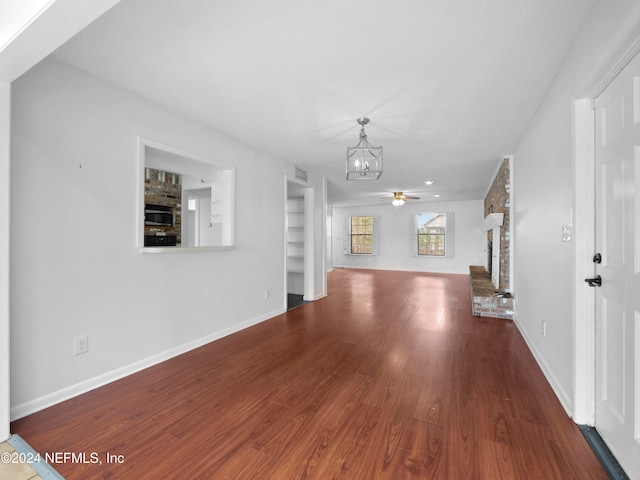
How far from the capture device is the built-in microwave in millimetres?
3348

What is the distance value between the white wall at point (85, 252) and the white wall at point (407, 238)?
26.3 ft

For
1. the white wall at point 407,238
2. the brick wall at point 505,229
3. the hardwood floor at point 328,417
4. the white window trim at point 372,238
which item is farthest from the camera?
the white window trim at point 372,238

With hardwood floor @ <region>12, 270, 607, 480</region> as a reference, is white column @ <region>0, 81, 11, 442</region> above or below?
above

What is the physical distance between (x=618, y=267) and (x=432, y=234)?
848 cm

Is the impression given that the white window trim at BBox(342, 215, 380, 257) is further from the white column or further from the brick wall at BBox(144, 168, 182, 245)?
the white column

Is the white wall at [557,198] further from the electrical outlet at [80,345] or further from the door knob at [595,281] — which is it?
the electrical outlet at [80,345]

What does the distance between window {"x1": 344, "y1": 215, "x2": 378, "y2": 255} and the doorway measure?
28.6 ft

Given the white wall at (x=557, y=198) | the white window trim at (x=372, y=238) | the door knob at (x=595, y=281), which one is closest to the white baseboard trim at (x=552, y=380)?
the white wall at (x=557, y=198)

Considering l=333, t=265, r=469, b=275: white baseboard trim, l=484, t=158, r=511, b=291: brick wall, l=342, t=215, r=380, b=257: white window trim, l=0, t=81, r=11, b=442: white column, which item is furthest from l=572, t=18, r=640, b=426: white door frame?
l=342, t=215, r=380, b=257: white window trim

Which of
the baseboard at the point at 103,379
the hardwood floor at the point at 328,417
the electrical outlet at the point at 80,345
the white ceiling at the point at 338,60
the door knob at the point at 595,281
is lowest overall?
the hardwood floor at the point at 328,417

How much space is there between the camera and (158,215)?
3455 millimetres

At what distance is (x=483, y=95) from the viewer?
7.93ft

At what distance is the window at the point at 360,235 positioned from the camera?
1037 cm

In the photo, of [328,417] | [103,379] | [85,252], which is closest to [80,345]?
[103,379]
